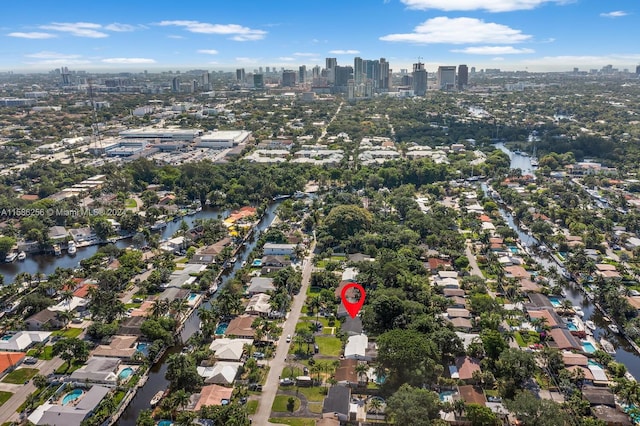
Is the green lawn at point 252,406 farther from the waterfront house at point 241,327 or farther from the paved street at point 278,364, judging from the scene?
the waterfront house at point 241,327

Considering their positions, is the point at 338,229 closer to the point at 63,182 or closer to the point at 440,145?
the point at 63,182

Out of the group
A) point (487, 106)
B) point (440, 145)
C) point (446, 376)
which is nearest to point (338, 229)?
point (446, 376)

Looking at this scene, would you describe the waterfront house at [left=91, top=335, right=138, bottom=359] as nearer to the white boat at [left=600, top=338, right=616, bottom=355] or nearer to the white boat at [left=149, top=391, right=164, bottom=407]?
the white boat at [left=149, top=391, right=164, bottom=407]

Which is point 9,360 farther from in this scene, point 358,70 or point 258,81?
point 358,70

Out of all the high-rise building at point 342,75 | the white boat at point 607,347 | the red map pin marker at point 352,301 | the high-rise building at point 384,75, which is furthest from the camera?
the high-rise building at point 384,75

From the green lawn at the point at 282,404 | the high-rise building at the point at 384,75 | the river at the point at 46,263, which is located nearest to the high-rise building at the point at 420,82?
the high-rise building at the point at 384,75

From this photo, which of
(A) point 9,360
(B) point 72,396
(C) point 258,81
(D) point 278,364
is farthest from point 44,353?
(C) point 258,81
